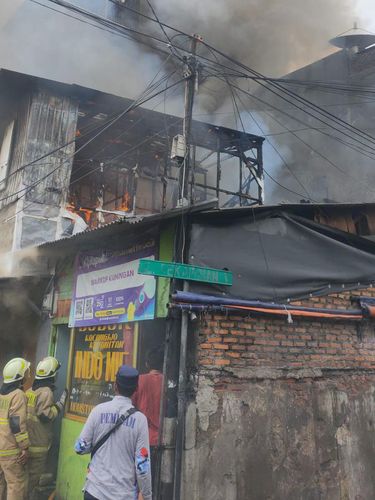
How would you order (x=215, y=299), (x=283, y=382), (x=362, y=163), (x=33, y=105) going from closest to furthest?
(x=215, y=299)
(x=283, y=382)
(x=33, y=105)
(x=362, y=163)

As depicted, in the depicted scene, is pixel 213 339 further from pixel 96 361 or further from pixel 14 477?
pixel 14 477

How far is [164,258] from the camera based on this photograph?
4754 mm

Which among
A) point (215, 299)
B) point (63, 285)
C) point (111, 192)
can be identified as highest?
point (111, 192)

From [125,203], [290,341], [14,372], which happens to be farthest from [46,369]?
[125,203]

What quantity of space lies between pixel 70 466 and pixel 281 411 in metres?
2.94

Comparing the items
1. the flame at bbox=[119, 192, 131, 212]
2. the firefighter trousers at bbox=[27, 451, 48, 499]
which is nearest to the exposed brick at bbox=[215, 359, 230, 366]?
the firefighter trousers at bbox=[27, 451, 48, 499]

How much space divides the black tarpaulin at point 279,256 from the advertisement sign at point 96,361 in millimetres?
1305

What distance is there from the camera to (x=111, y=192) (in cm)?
1183

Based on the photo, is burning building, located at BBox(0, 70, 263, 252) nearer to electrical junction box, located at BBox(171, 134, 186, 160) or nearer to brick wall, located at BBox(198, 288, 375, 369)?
electrical junction box, located at BBox(171, 134, 186, 160)

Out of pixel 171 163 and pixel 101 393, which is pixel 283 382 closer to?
pixel 101 393

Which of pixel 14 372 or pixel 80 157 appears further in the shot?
pixel 80 157

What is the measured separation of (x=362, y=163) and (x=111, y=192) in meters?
11.1

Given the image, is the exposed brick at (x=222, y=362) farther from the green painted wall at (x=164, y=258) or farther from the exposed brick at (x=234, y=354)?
the green painted wall at (x=164, y=258)

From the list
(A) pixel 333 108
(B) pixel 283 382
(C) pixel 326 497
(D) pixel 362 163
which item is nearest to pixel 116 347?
(B) pixel 283 382
